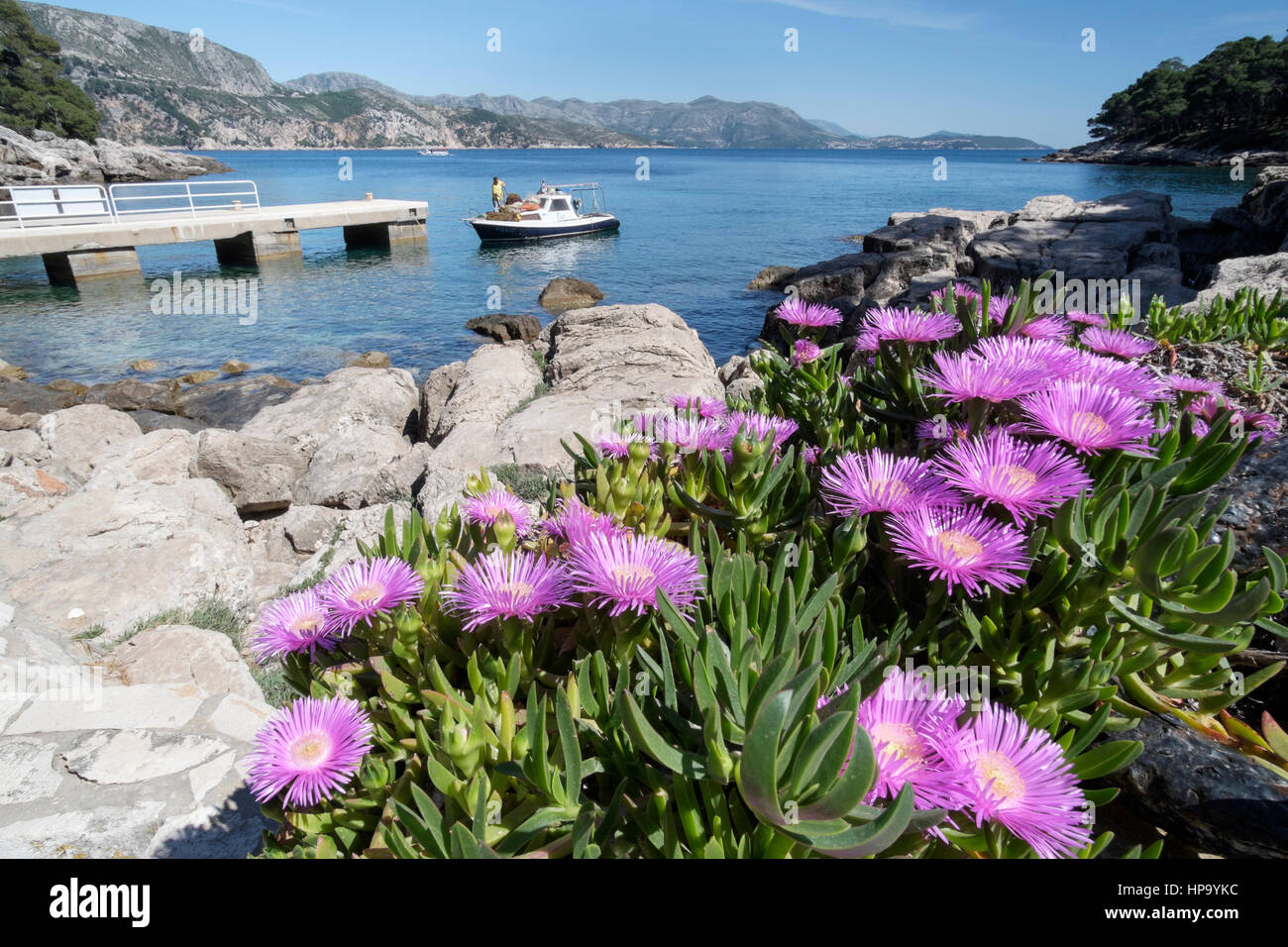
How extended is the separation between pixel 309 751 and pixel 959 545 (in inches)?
47.6

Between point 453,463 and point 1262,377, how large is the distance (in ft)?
19.0

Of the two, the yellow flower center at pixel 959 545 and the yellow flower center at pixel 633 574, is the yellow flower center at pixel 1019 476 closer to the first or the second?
the yellow flower center at pixel 959 545

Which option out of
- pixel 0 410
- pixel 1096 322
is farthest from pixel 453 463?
pixel 0 410

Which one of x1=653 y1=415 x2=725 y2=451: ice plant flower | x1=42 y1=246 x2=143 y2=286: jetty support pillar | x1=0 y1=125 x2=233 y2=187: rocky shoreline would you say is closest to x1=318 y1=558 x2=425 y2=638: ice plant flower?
x1=653 y1=415 x2=725 y2=451: ice plant flower

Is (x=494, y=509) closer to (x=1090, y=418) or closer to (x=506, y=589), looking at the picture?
(x=506, y=589)

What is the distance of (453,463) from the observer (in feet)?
22.1

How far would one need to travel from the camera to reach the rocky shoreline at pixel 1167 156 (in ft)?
182

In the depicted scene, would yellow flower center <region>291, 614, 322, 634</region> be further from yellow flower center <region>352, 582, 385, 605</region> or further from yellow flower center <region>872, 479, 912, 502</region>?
yellow flower center <region>872, 479, 912, 502</region>

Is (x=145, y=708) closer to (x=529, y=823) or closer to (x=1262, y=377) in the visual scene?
(x=529, y=823)

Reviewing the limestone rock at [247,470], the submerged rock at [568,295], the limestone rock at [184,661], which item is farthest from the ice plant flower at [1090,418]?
the submerged rock at [568,295]

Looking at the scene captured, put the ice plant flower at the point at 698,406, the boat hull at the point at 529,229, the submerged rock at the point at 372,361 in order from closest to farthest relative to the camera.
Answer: the ice plant flower at the point at 698,406
the submerged rock at the point at 372,361
the boat hull at the point at 529,229

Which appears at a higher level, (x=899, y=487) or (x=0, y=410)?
(x=899, y=487)

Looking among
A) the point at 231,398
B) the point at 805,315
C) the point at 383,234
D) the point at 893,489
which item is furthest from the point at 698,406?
the point at 383,234

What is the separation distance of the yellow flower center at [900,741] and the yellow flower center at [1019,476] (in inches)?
20.8
